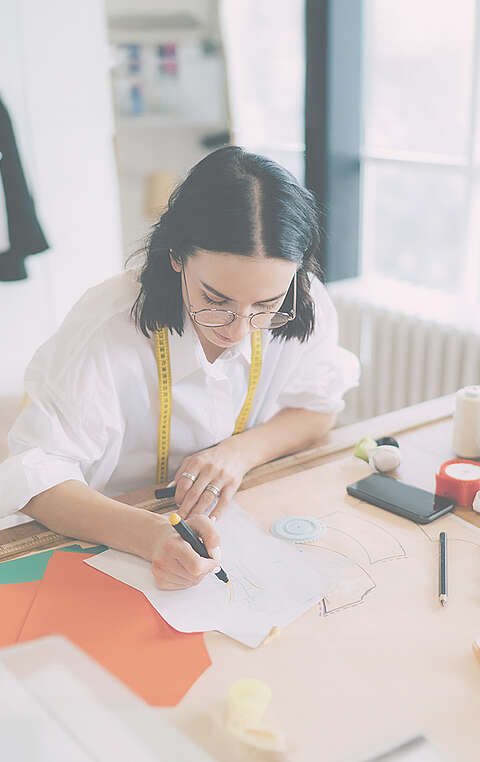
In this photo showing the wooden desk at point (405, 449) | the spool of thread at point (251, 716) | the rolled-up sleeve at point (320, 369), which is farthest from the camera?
the rolled-up sleeve at point (320, 369)

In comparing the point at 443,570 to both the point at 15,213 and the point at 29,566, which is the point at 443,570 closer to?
the point at 29,566

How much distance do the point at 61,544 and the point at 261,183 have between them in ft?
2.11

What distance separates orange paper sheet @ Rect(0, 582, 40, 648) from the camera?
96 centimetres

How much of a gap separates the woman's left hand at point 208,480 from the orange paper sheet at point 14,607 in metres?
0.29

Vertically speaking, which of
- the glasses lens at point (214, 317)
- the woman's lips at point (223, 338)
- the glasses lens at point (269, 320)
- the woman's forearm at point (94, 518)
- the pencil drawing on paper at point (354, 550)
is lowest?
the pencil drawing on paper at point (354, 550)

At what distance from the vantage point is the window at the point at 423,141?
9.25 feet

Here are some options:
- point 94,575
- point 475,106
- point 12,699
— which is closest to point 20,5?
point 475,106

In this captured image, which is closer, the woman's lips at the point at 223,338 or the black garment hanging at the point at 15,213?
the woman's lips at the point at 223,338

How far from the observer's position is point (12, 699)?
702 millimetres

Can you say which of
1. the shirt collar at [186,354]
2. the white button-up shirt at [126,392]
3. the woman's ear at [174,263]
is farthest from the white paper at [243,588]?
the woman's ear at [174,263]

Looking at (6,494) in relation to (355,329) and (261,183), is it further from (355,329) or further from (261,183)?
(355,329)

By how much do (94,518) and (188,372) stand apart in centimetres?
35

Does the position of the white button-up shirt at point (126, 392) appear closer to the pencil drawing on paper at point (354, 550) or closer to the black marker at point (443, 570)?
the pencil drawing on paper at point (354, 550)

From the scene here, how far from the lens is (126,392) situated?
1.37m
